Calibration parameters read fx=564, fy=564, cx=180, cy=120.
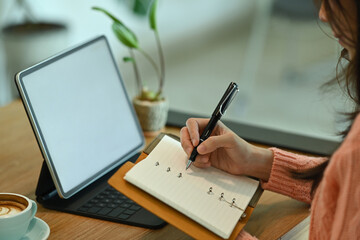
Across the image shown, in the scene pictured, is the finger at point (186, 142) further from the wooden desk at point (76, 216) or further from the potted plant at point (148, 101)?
the potted plant at point (148, 101)

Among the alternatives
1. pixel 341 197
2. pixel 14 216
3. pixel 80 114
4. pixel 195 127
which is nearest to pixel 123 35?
pixel 80 114

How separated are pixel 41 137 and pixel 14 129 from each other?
456 mm

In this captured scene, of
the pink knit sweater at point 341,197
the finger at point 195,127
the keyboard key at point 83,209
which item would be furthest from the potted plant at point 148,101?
the pink knit sweater at point 341,197

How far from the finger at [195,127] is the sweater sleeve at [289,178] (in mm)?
175

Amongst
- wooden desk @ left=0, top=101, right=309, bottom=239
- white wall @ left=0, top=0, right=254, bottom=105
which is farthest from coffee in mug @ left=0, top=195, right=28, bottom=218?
white wall @ left=0, top=0, right=254, bottom=105

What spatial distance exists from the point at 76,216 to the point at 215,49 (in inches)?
141

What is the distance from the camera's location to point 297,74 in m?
4.27

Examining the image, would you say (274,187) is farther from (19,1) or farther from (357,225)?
(19,1)

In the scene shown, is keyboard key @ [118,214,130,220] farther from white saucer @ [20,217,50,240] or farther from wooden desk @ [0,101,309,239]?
white saucer @ [20,217,50,240]

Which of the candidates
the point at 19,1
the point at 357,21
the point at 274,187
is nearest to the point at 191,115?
the point at 274,187

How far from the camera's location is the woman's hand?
114 cm

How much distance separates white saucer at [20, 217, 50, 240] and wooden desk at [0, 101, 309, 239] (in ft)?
0.10

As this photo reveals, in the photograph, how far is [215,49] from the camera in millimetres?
4609

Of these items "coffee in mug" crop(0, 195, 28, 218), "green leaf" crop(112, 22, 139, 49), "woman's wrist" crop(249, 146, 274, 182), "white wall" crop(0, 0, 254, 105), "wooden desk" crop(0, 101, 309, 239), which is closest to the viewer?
"coffee in mug" crop(0, 195, 28, 218)
